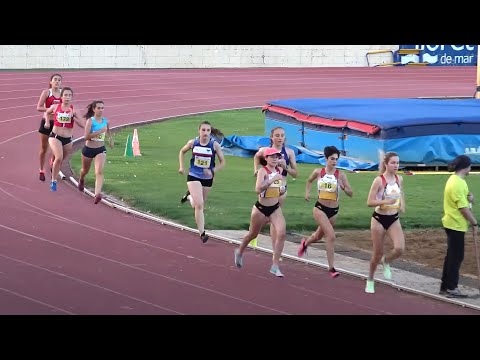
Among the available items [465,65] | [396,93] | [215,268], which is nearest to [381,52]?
[465,65]

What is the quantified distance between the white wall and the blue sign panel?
153 centimetres

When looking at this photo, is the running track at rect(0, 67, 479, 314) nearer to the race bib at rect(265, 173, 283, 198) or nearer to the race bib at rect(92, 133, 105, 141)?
the race bib at rect(265, 173, 283, 198)

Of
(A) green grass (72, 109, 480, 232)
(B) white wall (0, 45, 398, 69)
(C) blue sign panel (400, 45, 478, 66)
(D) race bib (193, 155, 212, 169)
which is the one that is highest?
(C) blue sign panel (400, 45, 478, 66)

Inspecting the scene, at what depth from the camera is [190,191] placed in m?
13.9

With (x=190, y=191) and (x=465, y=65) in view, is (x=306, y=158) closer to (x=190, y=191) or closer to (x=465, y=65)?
(x=190, y=191)

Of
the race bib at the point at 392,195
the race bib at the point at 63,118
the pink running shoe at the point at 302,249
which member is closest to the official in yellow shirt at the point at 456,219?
the race bib at the point at 392,195

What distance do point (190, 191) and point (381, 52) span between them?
34.9m

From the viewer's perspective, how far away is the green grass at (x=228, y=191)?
16.1 metres

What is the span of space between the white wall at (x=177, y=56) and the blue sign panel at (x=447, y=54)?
1.53 metres

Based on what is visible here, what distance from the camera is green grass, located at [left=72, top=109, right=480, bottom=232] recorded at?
1612 centimetres

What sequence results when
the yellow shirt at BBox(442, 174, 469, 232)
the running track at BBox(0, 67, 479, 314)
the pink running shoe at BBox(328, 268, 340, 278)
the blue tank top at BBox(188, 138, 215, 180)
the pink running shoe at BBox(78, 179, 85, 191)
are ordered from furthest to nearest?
the pink running shoe at BBox(78, 179, 85, 191) < the blue tank top at BBox(188, 138, 215, 180) < the pink running shoe at BBox(328, 268, 340, 278) < the yellow shirt at BBox(442, 174, 469, 232) < the running track at BBox(0, 67, 479, 314)

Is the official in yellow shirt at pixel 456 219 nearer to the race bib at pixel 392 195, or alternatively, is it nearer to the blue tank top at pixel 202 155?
the race bib at pixel 392 195

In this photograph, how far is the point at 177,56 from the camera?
1767 inches

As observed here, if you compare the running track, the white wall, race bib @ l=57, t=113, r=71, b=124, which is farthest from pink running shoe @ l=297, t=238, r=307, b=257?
the white wall
